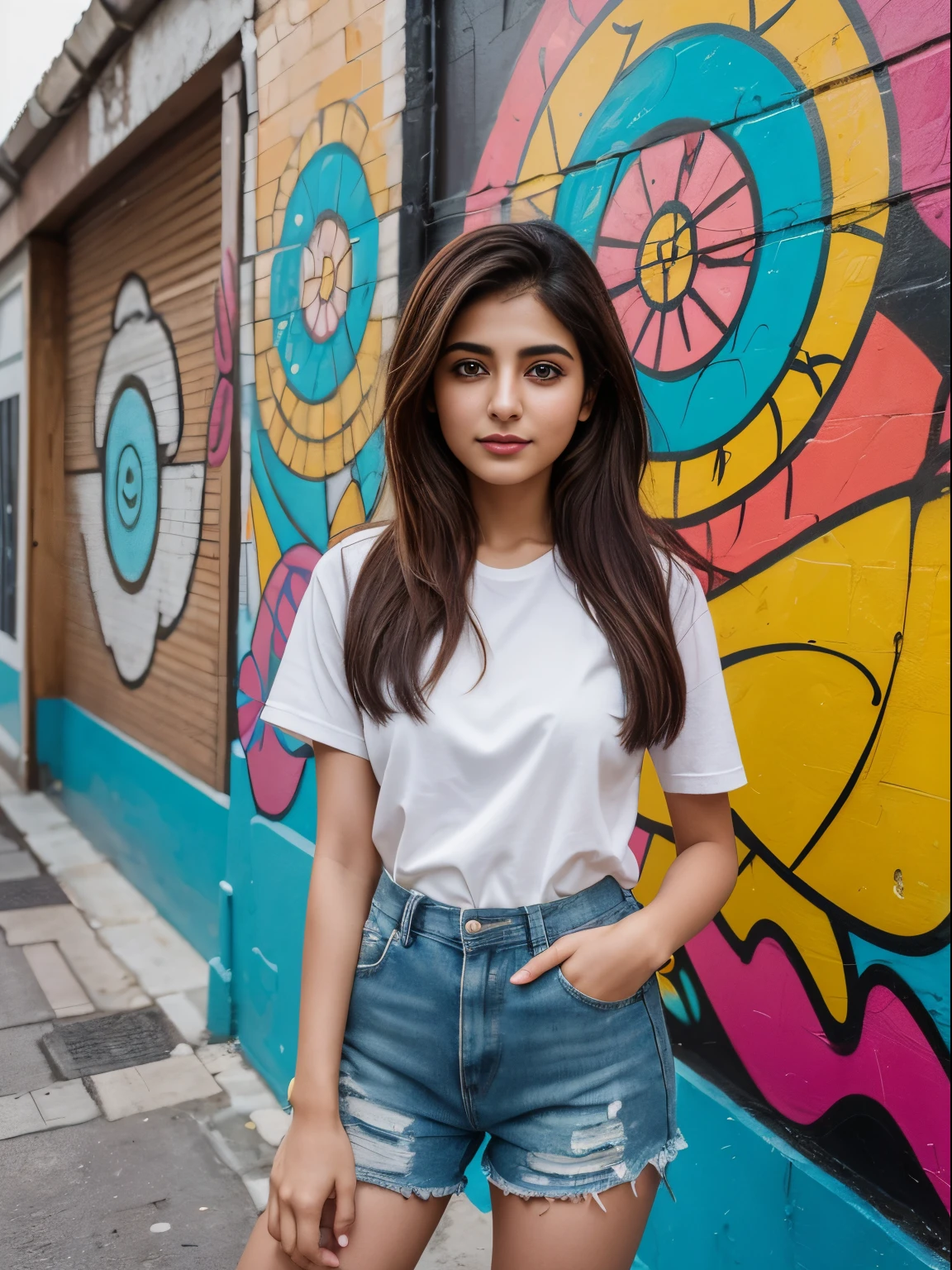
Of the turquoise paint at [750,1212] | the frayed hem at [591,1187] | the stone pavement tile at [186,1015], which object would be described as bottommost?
the stone pavement tile at [186,1015]

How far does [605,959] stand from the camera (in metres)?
1.23

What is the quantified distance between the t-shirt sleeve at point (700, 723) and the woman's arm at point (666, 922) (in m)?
0.04

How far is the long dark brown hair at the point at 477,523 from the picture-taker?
1283 mm

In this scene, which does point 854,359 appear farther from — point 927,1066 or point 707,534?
point 927,1066

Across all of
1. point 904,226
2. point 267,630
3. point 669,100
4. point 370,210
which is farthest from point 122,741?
point 904,226

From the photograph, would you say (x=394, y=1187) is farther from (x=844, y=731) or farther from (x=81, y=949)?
(x=81, y=949)

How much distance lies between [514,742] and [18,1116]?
98.6 inches

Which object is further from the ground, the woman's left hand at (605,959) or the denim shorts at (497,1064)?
the woman's left hand at (605,959)

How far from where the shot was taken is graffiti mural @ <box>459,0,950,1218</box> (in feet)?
5.09

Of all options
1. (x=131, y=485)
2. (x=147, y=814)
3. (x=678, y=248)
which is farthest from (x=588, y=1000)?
(x=131, y=485)

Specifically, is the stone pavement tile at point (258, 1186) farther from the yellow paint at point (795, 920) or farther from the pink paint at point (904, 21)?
the pink paint at point (904, 21)

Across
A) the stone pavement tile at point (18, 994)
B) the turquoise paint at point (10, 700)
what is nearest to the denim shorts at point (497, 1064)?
the stone pavement tile at point (18, 994)

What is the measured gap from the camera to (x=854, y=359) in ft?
5.43

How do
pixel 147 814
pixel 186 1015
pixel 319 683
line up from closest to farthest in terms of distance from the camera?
pixel 319 683 → pixel 186 1015 → pixel 147 814
